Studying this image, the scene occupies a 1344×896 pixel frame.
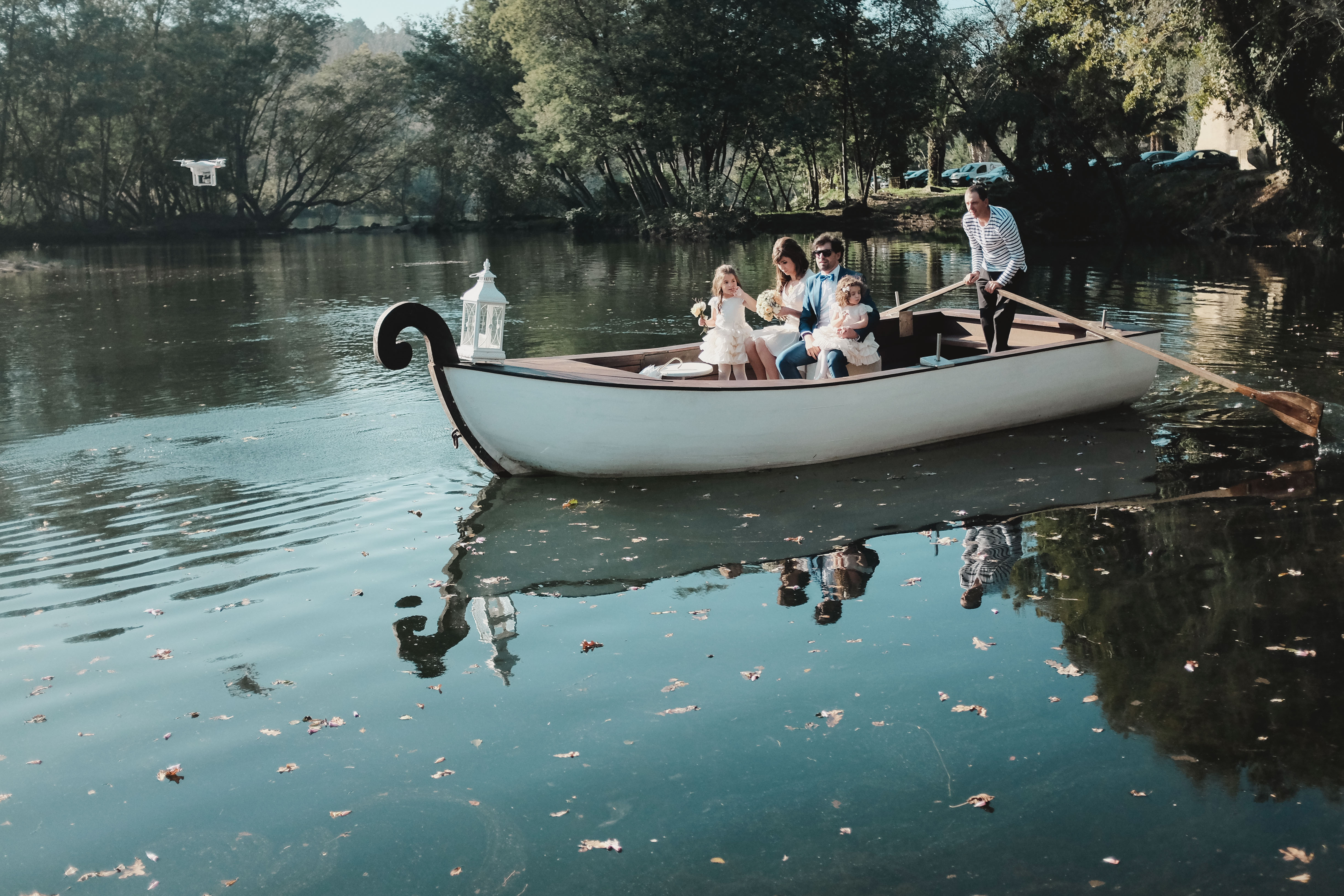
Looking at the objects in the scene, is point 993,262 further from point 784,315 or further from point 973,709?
point 973,709

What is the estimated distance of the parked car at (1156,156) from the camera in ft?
143

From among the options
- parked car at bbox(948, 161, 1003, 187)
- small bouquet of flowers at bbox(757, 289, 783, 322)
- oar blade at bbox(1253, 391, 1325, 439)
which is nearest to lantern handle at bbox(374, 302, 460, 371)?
small bouquet of flowers at bbox(757, 289, 783, 322)

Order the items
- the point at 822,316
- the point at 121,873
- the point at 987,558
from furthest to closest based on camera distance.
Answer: the point at 822,316 < the point at 987,558 < the point at 121,873

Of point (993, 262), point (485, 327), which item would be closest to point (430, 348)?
point (485, 327)

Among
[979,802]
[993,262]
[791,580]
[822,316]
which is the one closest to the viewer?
[979,802]

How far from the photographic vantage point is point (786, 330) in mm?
10148

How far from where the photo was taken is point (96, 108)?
57.8m

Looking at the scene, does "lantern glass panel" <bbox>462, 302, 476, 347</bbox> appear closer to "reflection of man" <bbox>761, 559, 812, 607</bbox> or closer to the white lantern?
the white lantern

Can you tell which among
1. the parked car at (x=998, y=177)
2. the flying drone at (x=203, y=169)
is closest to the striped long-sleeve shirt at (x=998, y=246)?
the flying drone at (x=203, y=169)

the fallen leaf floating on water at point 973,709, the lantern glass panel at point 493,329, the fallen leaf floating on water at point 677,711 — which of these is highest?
the lantern glass panel at point 493,329

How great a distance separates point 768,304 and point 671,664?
15.0 feet

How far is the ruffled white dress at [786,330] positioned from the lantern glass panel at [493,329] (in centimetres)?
261

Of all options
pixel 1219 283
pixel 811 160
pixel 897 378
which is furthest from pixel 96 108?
pixel 897 378

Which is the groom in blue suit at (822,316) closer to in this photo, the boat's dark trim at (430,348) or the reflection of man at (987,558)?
the reflection of man at (987,558)
